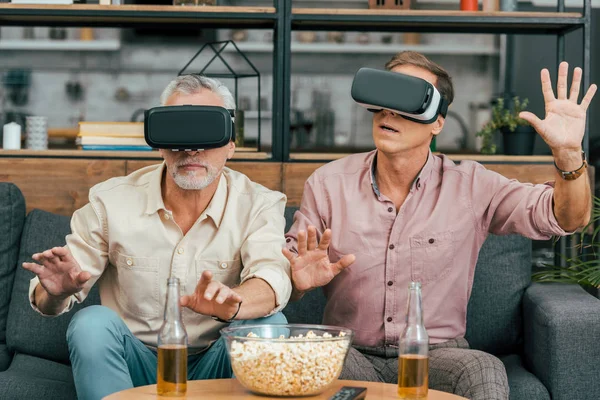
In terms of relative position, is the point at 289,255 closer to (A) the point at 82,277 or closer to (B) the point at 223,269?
(B) the point at 223,269

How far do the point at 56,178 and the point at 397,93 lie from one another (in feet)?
4.70

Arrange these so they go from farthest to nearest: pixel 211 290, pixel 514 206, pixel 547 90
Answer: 1. pixel 514 206
2. pixel 547 90
3. pixel 211 290

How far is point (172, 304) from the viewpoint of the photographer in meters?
1.65

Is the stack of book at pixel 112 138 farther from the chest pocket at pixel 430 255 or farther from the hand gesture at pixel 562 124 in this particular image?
the hand gesture at pixel 562 124

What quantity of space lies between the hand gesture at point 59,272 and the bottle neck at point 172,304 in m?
0.39

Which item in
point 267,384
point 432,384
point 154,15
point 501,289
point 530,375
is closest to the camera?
point 267,384

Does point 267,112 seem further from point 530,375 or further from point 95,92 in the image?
point 530,375

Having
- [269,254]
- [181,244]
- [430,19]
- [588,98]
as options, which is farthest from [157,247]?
[430,19]

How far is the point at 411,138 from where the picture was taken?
2.36 meters

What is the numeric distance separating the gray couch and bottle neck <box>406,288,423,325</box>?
2.74ft

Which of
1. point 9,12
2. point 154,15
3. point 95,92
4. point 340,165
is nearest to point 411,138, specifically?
point 340,165

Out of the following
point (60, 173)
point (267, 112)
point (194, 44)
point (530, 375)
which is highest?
point (194, 44)

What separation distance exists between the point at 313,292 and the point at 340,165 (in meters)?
0.46

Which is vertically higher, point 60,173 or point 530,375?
point 60,173
